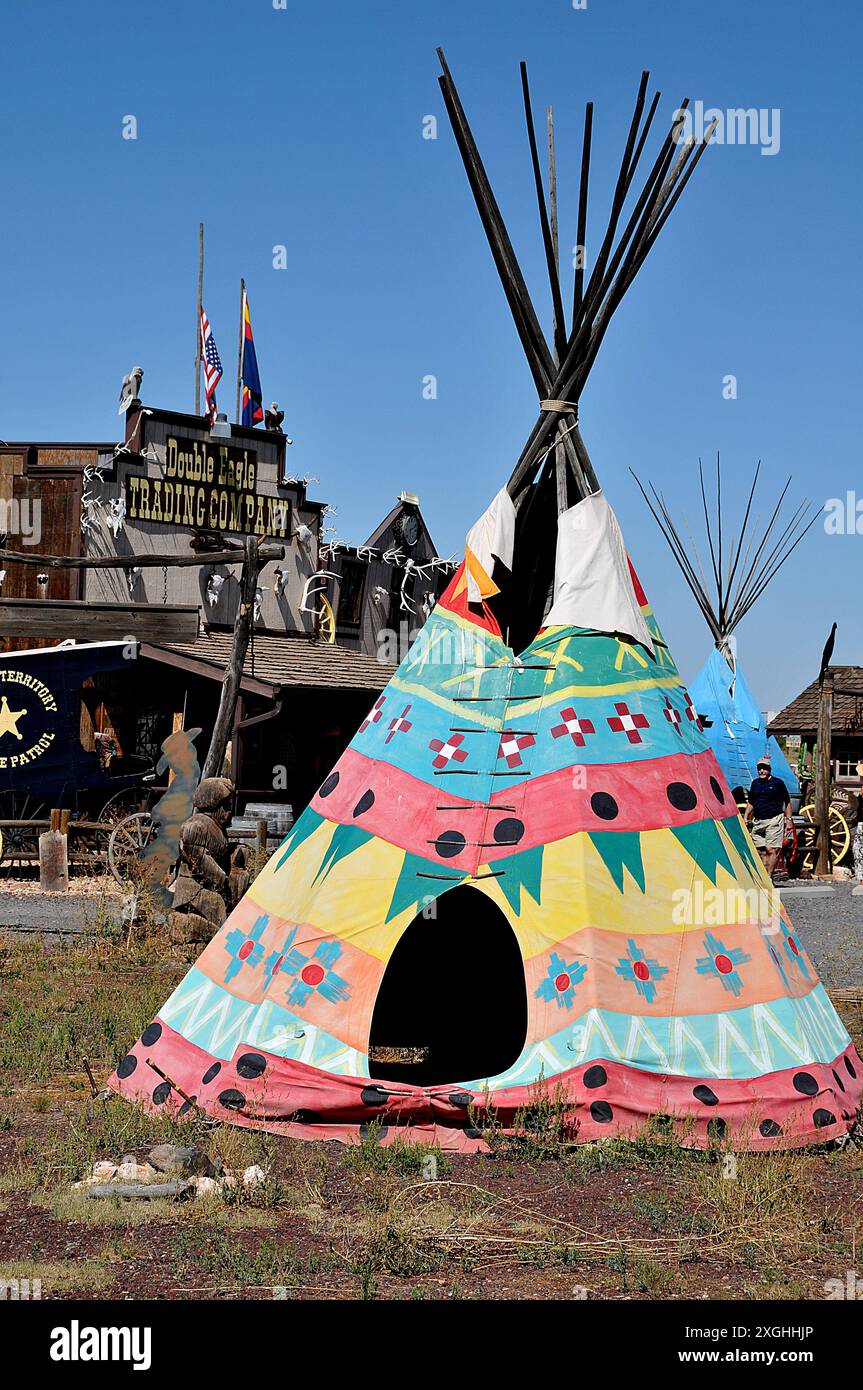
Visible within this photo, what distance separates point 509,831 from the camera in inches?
272

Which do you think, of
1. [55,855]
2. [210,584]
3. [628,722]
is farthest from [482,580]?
[210,584]

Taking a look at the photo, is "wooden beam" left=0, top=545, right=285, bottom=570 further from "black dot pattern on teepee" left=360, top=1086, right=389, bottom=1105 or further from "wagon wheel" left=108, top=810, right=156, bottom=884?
"black dot pattern on teepee" left=360, top=1086, right=389, bottom=1105

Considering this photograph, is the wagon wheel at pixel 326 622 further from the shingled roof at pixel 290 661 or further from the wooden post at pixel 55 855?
the wooden post at pixel 55 855

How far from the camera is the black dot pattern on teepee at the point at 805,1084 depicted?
6.38 metres

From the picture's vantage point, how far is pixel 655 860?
22.4ft

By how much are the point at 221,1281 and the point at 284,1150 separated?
148 cm

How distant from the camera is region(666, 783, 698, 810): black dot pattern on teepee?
23.0 feet

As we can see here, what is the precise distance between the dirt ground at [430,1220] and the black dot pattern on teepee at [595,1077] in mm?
226

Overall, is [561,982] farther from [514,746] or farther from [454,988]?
[454,988]

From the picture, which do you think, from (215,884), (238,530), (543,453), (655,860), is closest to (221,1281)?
(655,860)

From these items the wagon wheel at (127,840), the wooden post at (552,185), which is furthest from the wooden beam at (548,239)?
the wagon wheel at (127,840)

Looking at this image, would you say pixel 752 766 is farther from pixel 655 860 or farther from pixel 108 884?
pixel 655 860

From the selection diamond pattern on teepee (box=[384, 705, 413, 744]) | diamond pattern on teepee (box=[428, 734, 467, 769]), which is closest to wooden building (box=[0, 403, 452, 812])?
diamond pattern on teepee (box=[384, 705, 413, 744])

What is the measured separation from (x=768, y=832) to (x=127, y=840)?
887 cm
